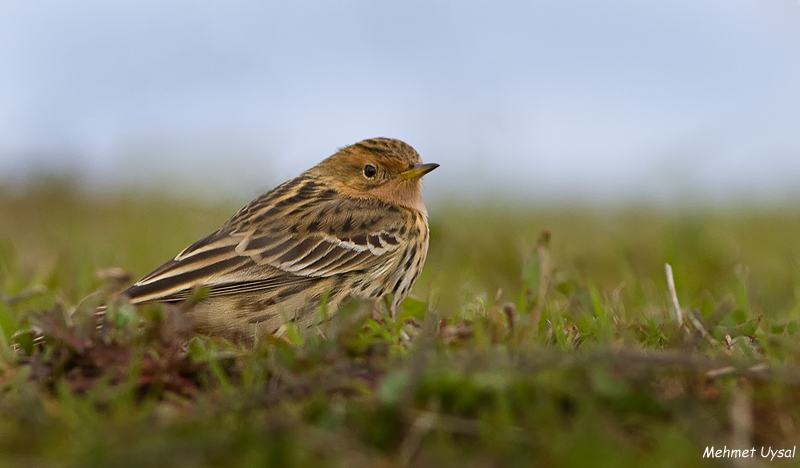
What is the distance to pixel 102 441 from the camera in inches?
113

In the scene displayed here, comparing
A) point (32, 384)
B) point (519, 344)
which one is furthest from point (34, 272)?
point (519, 344)

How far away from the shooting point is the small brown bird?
5.64 meters

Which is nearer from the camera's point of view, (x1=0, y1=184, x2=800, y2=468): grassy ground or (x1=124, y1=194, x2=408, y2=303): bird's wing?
(x1=0, y1=184, x2=800, y2=468): grassy ground

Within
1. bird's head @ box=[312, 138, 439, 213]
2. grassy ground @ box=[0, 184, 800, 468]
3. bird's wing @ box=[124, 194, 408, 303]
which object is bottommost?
grassy ground @ box=[0, 184, 800, 468]

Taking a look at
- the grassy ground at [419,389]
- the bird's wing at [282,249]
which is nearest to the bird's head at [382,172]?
the bird's wing at [282,249]

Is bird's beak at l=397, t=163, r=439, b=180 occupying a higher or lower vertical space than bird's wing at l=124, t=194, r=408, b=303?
higher

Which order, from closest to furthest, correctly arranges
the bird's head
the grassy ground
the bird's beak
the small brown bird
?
the grassy ground
the small brown bird
the bird's beak
the bird's head

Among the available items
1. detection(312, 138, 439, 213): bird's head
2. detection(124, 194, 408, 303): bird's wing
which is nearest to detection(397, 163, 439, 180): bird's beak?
detection(312, 138, 439, 213): bird's head

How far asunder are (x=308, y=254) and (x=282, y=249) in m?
0.19

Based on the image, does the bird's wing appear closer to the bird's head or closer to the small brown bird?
the small brown bird

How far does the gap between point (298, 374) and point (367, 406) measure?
27.8 inches

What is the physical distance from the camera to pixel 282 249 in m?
6.09

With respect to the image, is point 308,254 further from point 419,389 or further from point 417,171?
point 419,389

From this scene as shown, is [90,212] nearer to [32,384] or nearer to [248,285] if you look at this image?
[248,285]
